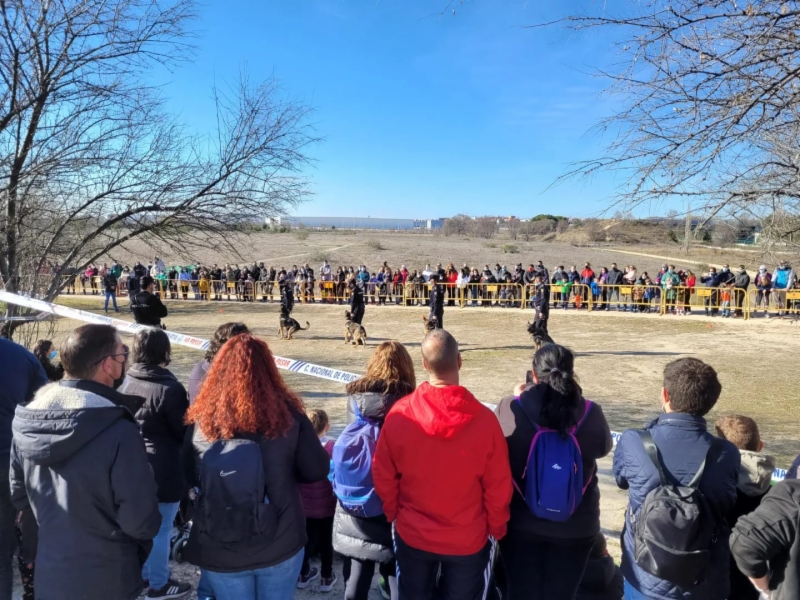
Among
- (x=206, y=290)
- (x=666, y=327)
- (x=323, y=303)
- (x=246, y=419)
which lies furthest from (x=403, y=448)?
(x=206, y=290)

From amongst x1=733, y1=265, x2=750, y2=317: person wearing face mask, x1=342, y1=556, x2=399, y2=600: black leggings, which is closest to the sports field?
x1=342, y1=556, x2=399, y2=600: black leggings

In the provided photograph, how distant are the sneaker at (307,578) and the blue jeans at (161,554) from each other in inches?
33.5

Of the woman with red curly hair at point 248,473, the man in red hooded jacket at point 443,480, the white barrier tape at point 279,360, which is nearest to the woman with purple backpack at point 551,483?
the man in red hooded jacket at point 443,480

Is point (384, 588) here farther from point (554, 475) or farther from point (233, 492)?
point (233, 492)

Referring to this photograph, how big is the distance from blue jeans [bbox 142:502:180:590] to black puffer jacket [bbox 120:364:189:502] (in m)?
0.13

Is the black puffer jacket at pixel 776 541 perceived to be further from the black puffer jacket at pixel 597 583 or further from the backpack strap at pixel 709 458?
the black puffer jacket at pixel 597 583

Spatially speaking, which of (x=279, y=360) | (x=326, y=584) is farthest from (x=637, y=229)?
(x=279, y=360)

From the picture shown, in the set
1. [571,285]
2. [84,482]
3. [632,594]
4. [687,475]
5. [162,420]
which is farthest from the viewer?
[571,285]

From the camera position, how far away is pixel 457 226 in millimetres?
88250

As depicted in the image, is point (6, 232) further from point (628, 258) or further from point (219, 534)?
point (628, 258)

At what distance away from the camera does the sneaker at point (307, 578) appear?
11.8ft

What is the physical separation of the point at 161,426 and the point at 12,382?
80 centimetres

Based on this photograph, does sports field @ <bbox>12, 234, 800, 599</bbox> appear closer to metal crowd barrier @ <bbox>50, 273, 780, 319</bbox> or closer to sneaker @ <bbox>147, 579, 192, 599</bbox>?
sneaker @ <bbox>147, 579, 192, 599</bbox>

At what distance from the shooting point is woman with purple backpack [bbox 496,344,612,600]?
2615mm
